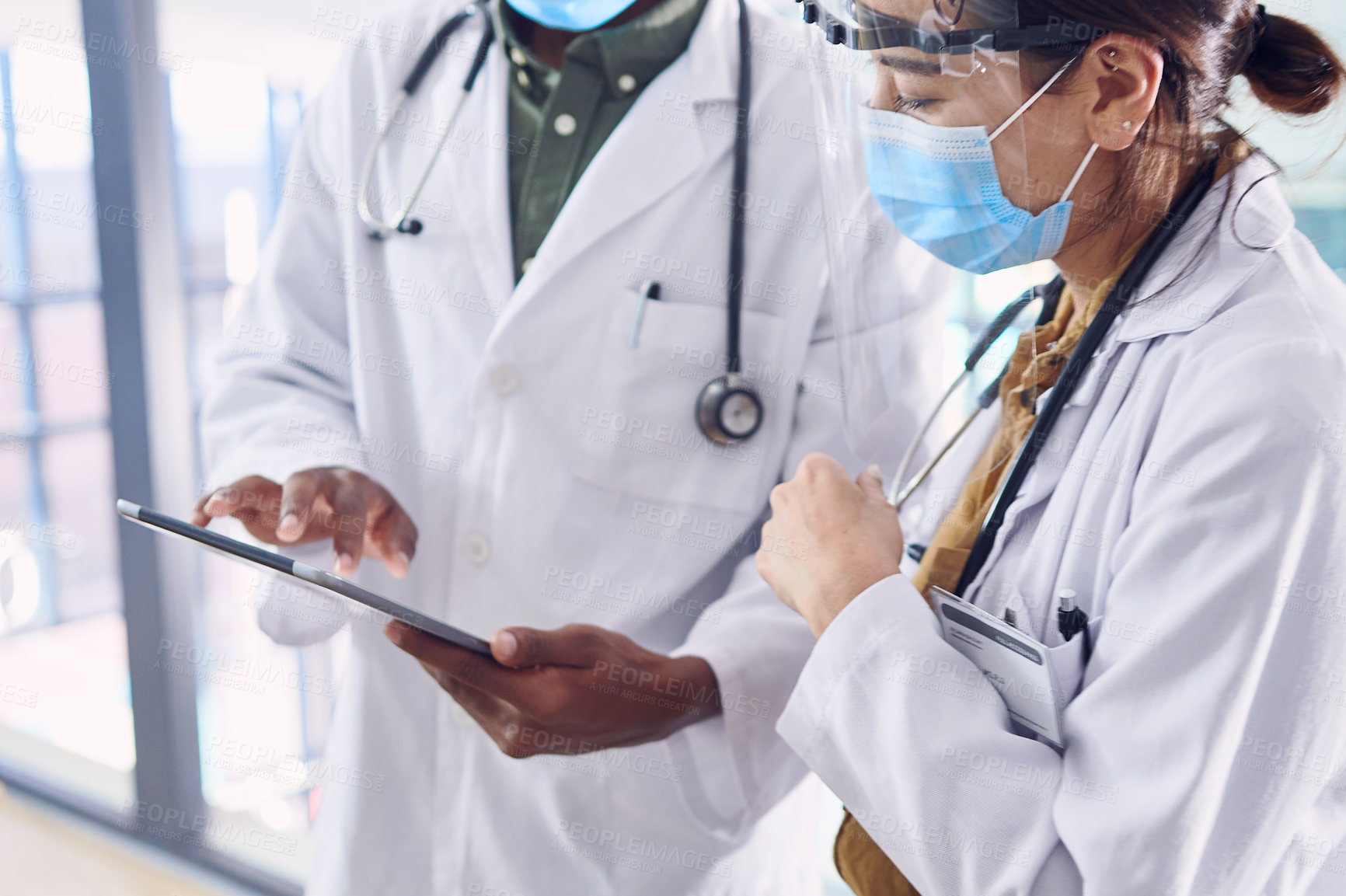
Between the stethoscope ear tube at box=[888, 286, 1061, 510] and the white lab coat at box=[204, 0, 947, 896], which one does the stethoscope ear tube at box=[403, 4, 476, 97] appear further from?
the stethoscope ear tube at box=[888, 286, 1061, 510]

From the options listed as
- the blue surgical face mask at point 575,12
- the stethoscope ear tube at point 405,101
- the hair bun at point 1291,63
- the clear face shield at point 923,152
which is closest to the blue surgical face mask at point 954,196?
the clear face shield at point 923,152

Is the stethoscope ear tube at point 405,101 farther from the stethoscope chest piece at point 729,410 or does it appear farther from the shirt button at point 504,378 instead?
the stethoscope chest piece at point 729,410

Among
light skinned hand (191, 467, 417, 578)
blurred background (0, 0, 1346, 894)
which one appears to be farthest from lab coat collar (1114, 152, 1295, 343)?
blurred background (0, 0, 1346, 894)

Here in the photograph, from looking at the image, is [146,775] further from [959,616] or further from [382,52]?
[959,616]

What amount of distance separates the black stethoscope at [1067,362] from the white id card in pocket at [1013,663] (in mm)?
43

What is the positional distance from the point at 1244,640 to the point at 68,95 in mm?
2399

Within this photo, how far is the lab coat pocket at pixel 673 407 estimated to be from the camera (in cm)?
105

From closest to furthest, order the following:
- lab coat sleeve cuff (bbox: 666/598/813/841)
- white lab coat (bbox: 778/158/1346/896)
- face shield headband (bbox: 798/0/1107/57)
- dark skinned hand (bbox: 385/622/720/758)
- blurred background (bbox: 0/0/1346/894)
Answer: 1. white lab coat (bbox: 778/158/1346/896)
2. face shield headband (bbox: 798/0/1107/57)
3. dark skinned hand (bbox: 385/622/720/758)
4. lab coat sleeve cuff (bbox: 666/598/813/841)
5. blurred background (bbox: 0/0/1346/894)

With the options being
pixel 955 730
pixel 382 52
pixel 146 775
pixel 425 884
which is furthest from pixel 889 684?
pixel 146 775

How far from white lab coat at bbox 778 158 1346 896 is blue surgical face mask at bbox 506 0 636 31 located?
0.68 meters

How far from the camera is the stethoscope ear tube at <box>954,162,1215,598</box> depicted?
0.71 m

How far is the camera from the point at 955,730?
0.64 m

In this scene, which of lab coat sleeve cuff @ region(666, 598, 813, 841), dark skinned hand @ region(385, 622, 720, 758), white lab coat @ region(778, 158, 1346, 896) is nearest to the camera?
white lab coat @ region(778, 158, 1346, 896)

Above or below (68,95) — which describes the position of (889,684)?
below
